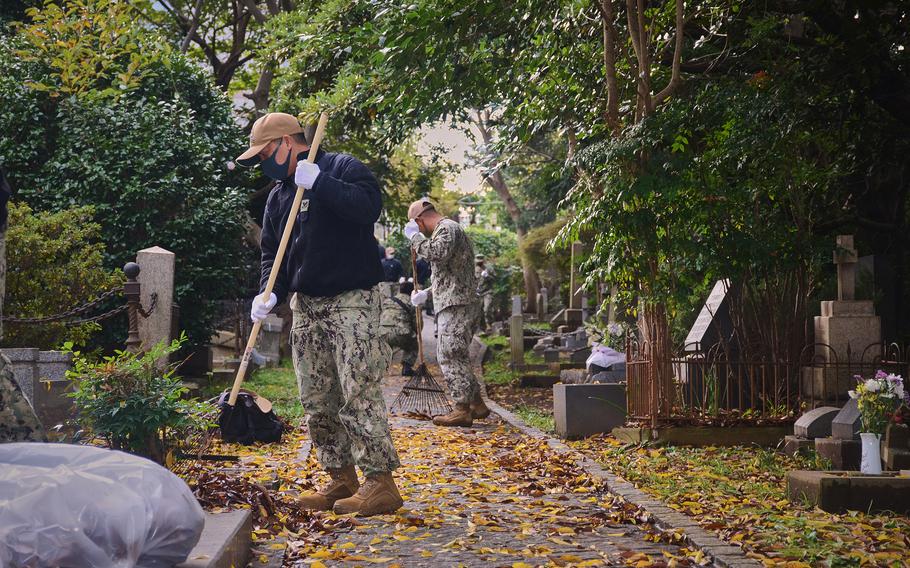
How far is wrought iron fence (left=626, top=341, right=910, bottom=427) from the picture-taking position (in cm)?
970

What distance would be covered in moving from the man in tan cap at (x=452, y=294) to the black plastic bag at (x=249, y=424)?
2414 mm

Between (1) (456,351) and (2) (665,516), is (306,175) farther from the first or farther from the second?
(1) (456,351)


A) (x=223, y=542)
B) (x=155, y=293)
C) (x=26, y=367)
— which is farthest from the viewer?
(x=155, y=293)

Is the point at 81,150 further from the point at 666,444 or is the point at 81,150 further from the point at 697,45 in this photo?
the point at 666,444

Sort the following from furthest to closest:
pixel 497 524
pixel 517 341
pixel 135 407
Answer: pixel 517 341 → pixel 497 524 → pixel 135 407

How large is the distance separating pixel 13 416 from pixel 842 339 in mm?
7753

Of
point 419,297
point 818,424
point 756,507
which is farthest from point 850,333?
point 419,297

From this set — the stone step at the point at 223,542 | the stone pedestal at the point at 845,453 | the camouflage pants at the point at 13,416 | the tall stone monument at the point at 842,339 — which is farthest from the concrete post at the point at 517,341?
the camouflage pants at the point at 13,416

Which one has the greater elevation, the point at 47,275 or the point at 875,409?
the point at 47,275

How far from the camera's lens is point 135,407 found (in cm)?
598

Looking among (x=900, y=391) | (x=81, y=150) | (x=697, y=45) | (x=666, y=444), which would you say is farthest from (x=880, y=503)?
(x=81, y=150)

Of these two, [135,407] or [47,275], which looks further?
[47,275]

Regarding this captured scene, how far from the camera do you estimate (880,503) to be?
661 cm

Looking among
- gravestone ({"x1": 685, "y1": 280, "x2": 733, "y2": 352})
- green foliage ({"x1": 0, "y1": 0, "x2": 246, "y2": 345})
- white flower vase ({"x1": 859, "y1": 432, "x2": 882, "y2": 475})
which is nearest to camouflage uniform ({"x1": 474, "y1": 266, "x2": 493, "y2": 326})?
green foliage ({"x1": 0, "y1": 0, "x2": 246, "y2": 345})
